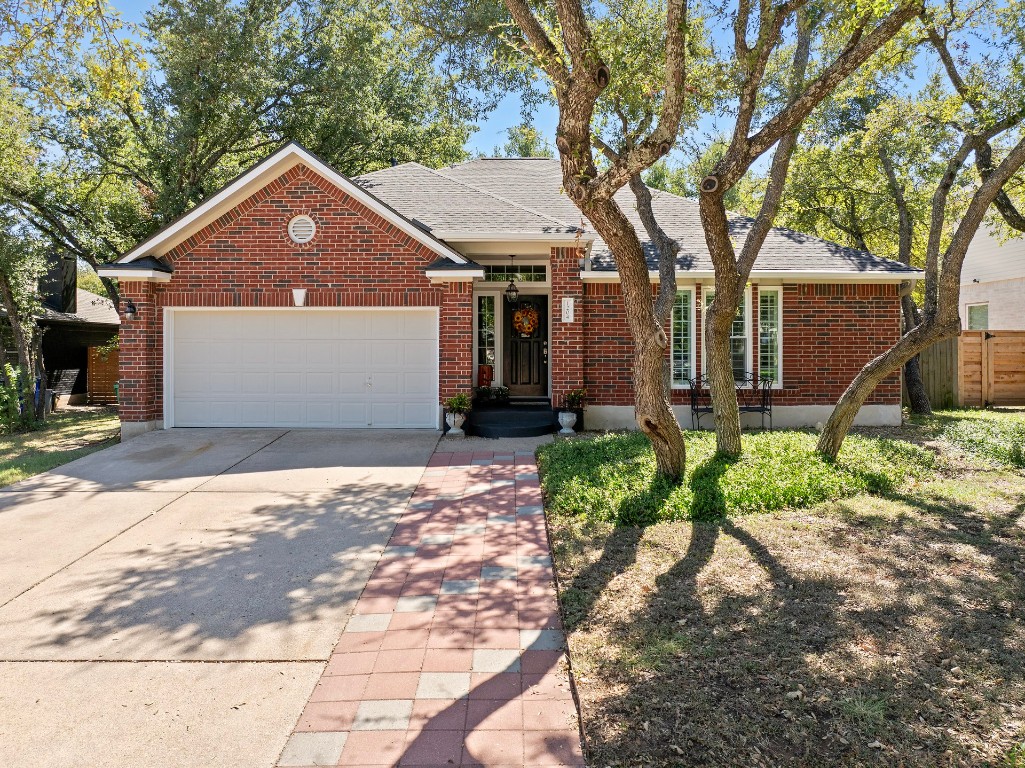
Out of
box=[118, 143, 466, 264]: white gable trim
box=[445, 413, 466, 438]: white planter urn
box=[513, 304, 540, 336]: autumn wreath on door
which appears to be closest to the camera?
box=[445, 413, 466, 438]: white planter urn

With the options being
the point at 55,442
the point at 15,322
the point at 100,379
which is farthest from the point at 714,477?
the point at 100,379

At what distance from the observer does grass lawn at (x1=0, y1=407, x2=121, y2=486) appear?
9719 millimetres

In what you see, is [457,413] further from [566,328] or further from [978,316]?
[978,316]

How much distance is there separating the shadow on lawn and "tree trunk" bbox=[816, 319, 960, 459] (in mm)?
2051

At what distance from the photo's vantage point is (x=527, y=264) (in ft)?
45.5

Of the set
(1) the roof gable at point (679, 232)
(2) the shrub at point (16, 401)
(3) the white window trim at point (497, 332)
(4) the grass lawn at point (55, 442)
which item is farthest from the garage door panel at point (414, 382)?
(2) the shrub at point (16, 401)

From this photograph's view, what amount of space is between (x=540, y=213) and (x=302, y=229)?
438 cm

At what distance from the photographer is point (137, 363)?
11758mm

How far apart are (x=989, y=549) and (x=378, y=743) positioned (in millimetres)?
5089

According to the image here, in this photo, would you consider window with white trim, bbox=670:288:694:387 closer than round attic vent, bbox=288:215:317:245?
No

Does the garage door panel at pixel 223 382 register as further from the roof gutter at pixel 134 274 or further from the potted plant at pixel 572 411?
the potted plant at pixel 572 411

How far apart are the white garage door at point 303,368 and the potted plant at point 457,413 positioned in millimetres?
716

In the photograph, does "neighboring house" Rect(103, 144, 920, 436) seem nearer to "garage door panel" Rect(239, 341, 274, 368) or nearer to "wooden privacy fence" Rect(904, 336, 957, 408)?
"garage door panel" Rect(239, 341, 274, 368)

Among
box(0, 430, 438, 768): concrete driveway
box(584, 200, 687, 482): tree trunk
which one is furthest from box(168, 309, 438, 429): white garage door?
box(584, 200, 687, 482): tree trunk
